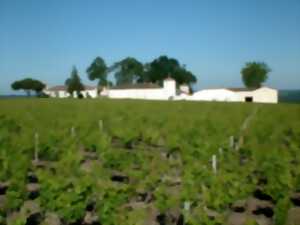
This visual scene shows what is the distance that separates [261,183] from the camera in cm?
1071

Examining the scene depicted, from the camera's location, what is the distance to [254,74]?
92.1m

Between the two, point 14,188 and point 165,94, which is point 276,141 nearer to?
point 14,188

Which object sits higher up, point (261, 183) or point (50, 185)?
point (50, 185)

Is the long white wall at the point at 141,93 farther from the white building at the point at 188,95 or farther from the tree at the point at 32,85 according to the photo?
the tree at the point at 32,85

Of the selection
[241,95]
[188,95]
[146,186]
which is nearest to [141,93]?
[188,95]

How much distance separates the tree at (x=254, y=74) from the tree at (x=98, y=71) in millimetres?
43164

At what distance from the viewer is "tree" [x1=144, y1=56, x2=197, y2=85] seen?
10869 centimetres

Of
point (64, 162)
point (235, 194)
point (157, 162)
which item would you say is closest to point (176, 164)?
point (157, 162)

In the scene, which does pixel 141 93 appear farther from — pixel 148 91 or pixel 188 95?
pixel 188 95

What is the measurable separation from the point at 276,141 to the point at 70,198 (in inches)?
433

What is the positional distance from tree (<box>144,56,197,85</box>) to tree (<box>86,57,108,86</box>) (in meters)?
14.9

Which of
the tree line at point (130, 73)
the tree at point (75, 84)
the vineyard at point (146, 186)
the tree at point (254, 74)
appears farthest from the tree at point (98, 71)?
the vineyard at point (146, 186)

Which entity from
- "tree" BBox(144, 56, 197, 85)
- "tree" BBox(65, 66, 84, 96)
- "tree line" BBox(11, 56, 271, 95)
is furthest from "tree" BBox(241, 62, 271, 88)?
"tree" BBox(65, 66, 84, 96)

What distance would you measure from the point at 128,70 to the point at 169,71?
19842mm
